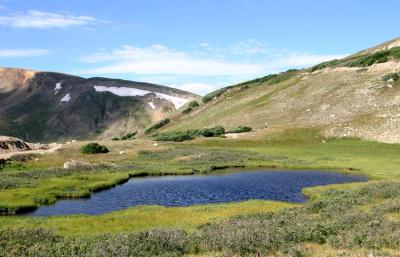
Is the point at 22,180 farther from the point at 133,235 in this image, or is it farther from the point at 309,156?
the point at 309,156

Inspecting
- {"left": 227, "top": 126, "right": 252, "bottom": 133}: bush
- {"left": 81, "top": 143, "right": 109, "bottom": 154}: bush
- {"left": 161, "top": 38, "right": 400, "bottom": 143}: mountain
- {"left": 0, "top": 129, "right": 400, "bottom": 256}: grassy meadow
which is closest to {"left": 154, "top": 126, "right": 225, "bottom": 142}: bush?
{"left": 227, "top": 126, "right": 252, "bottom": 133}: bush

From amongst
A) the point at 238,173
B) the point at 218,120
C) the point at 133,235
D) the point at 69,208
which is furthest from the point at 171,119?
the point at 133,235

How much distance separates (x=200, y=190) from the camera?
5822 centimetres

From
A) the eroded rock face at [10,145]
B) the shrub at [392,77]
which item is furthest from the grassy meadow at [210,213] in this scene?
the shrub at [392,77]

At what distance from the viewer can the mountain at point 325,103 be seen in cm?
11294

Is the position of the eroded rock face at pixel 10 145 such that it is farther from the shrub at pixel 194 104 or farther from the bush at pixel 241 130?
the shrub at pixel 194 104

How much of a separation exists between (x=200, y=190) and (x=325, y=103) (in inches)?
3301

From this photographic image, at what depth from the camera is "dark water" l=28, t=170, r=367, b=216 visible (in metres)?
49.7

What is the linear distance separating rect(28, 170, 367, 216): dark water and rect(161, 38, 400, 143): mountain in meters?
41.0

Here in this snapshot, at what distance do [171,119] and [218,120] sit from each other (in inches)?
1364

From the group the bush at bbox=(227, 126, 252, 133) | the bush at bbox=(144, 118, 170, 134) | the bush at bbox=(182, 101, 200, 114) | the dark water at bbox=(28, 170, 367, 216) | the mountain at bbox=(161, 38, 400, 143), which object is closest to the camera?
the dark water at bbox=(28, 170, 367, 216)

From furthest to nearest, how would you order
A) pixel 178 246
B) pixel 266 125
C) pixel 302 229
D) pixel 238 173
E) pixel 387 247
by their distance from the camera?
1. pixel 266 125
2. pixel 238 173
3. pixel 302 229
4. pixel 178 246
5. pixel 387 247

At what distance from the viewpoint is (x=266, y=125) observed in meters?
130

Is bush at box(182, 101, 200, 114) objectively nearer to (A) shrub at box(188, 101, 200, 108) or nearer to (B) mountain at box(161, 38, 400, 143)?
(A) shrub at box(188, 101, 200, 108)
